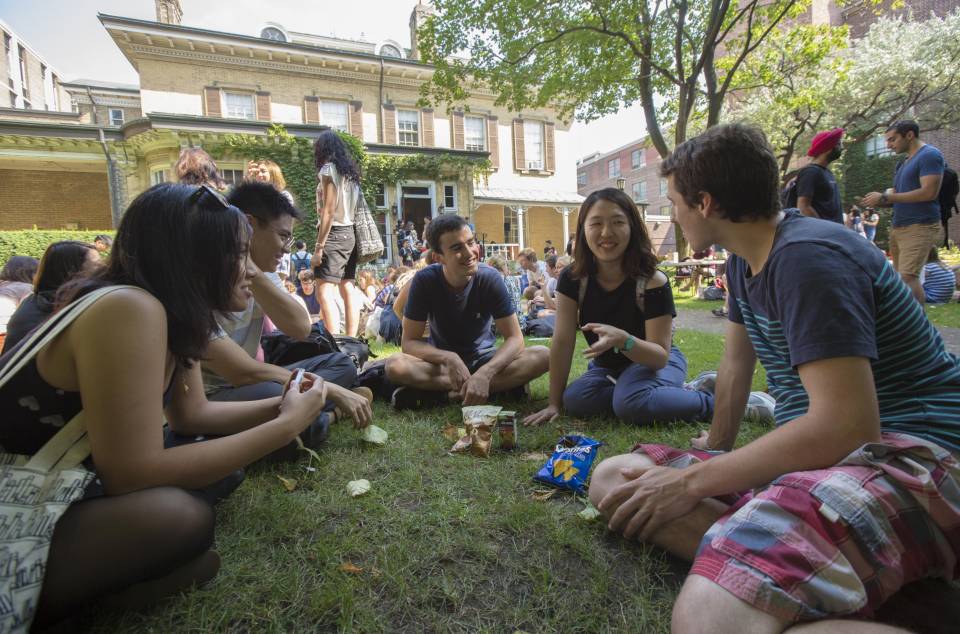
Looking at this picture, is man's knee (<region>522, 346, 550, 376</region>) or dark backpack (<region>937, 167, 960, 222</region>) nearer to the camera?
man's knee (<region>522, 346, 550, 376</region>)

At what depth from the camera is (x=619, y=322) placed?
320 centimetres

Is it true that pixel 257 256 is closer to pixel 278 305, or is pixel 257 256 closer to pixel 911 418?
pixel 278 305

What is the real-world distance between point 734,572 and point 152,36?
22.7 m

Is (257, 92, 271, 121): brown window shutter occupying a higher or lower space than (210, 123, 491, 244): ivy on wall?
higher

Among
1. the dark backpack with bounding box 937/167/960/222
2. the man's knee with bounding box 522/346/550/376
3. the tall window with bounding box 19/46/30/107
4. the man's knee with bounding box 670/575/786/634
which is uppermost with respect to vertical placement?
the tall window with bounding box 19/46/30/107

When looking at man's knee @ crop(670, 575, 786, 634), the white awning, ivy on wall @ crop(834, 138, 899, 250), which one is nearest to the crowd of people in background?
man's knee @ crop(670, 575, 786, 634)

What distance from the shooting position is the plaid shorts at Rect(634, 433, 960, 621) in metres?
1.00

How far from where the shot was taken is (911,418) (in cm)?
128

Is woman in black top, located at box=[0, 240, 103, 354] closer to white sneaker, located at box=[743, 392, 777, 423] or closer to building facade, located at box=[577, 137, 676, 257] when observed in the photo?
white sneaker, located at box=[743, 392, 777, 423]

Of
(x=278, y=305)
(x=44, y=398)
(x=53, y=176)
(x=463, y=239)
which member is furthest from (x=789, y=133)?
(x=53, y=176)

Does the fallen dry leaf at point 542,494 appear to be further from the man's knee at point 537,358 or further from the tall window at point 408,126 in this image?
the tall window at point 408,126

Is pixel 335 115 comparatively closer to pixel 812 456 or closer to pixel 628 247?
pixel 628 247

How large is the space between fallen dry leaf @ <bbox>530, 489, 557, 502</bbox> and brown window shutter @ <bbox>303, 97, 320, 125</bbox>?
20710 millimetres

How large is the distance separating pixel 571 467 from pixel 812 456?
1101 mm
